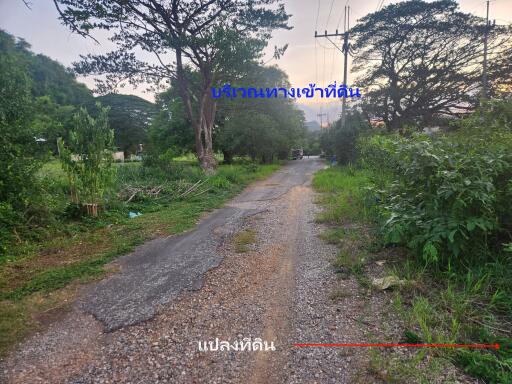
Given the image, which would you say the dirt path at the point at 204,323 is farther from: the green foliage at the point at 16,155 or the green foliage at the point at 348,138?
the green foliage at the point at 348,138

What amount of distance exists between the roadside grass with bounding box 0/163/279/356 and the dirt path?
31cm

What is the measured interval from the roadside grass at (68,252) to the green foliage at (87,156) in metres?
0.43

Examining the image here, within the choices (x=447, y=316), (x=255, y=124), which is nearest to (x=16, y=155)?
(x=447, y=316)

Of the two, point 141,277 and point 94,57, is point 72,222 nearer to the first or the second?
point 141,277

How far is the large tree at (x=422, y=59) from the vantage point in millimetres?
16547

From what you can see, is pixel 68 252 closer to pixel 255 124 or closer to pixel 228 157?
pixel 255 124

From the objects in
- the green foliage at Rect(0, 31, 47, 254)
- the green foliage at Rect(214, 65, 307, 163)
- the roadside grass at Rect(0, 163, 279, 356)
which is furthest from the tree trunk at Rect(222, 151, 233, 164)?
the green foliage at Rect(0, 31, 47, 254)

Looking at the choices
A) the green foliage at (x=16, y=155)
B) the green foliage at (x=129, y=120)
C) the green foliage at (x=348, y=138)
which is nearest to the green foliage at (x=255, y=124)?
the green foliage at (x=348, y=138)

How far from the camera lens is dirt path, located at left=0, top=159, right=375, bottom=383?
71.6 inches

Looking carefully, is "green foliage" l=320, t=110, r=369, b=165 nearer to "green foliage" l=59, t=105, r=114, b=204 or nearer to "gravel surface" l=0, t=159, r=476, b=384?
"gravel surface" l=0, t=159, r=476, b=384

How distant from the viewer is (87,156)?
18.4 ft

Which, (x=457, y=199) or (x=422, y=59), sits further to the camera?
(x=422, y=59)

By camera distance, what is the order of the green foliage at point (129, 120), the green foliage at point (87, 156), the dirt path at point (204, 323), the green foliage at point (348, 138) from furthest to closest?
the green foliage at point (129, 120), the green foliage at point (348, 138), the green foliage at point (87, 156), the dirt path at point (204, 323)

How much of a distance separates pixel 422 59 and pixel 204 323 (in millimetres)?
23220
